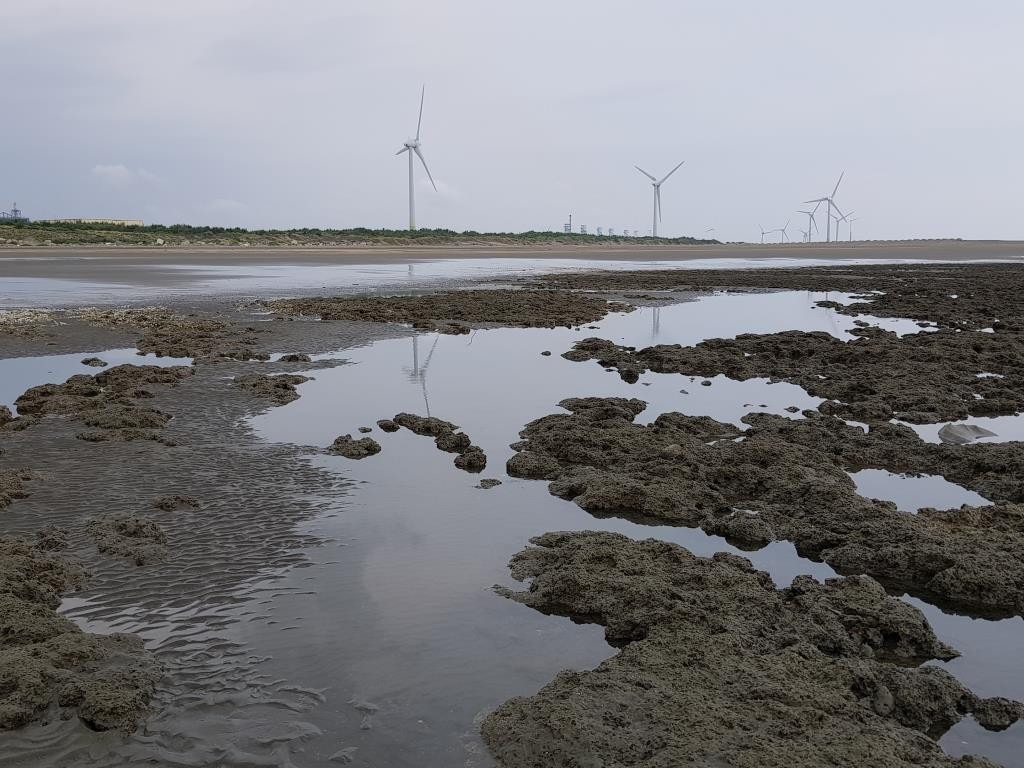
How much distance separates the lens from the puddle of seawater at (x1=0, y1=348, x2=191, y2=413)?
11.7 m

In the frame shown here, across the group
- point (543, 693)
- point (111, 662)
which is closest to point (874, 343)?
point (543, 693)

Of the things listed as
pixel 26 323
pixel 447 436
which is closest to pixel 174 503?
pixel 447 436

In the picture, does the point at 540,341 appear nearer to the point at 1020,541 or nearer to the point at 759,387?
the point at 759,387

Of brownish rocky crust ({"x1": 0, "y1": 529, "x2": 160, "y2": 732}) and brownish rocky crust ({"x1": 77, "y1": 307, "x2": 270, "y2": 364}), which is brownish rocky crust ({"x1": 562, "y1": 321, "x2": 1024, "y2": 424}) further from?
brownish rocky crust ({"x1": 0, "y1": 529, "x2": 160, "y2": 732})

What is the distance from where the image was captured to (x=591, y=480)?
7.14 meters

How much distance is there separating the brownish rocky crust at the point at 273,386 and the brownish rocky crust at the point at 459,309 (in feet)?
22.3

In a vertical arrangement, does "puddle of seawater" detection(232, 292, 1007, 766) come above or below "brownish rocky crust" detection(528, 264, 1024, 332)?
below

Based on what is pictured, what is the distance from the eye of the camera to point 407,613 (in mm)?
4863

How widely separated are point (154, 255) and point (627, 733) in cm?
6206

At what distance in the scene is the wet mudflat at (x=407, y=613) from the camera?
372cm

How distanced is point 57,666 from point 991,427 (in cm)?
968

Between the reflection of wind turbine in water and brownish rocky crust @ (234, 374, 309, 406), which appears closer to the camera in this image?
brownish rocky crust @ (234, 374, 309, 406)

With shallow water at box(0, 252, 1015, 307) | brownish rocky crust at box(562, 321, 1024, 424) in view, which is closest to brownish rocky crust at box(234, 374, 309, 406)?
brownish rocky crust at box(562, 321, 1024, 424)

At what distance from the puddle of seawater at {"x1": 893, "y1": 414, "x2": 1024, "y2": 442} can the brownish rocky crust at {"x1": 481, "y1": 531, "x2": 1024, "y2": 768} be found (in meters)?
4.79
